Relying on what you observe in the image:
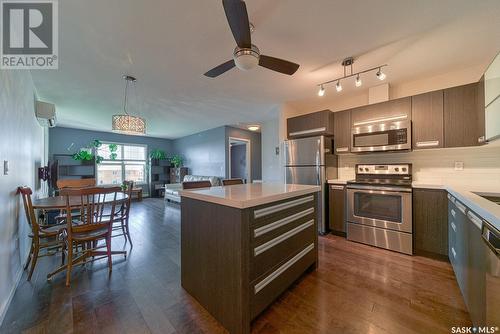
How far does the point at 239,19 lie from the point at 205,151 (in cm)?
580

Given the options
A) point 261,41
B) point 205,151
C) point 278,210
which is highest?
point 261,41

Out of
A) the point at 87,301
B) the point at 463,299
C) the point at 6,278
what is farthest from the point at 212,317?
the point at 463,299

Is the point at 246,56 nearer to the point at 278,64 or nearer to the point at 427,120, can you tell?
the point at 278,64

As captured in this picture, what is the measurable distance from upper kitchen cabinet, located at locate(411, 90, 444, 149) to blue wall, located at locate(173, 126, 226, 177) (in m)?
4.60

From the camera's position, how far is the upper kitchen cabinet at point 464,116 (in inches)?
87.4

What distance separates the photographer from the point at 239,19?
4.23ft

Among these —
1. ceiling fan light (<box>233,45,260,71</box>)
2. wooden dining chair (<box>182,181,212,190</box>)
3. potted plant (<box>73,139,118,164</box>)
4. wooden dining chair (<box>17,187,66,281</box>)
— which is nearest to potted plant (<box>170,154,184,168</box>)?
potted plant (<box>73,139,118,164</box>)

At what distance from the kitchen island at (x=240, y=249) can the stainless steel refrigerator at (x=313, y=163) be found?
1538 mm

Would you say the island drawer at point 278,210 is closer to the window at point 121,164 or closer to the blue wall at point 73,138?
the window at point 121,164

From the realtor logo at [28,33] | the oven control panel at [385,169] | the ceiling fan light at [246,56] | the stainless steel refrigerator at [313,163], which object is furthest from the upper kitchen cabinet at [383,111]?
the realtor logo at [28,33]

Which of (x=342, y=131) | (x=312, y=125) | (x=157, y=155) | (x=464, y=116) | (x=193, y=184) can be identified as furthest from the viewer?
(x=157, y=155)

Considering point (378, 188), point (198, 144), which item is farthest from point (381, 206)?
point (198, 144)

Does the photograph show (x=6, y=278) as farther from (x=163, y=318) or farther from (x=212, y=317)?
(x=212, y=317)

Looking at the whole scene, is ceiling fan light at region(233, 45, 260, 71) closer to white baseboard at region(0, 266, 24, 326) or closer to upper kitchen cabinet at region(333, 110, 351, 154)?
upper kitchen cabinet at region(333, 110, 351, 154)
